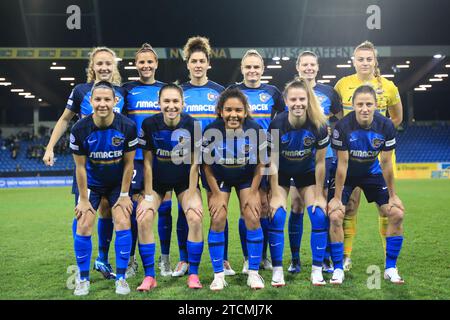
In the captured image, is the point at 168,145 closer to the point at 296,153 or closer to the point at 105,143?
the point at 105,143

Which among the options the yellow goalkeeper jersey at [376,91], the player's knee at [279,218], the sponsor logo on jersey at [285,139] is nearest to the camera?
the player's knee at [279,218]

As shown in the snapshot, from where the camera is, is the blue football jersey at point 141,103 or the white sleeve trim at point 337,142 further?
the blue football jersey at point 141,103

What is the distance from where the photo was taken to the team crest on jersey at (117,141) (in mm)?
4020

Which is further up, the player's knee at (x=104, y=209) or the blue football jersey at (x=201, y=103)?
the blue football jersey at (x=201, y=103)

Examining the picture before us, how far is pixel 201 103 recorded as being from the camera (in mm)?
4707

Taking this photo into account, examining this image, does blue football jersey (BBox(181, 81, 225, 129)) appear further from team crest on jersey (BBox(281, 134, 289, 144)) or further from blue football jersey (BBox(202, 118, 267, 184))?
team crest on jersey (BBox(281, 134, 289, 144))

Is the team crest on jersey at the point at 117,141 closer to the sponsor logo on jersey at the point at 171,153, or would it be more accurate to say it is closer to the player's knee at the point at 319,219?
the sponsor logo on jersey at the point at 171,153

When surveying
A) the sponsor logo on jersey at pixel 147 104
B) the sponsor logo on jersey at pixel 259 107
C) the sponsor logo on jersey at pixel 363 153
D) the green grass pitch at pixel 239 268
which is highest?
the sponsor logo on jersey at pixel 147 104

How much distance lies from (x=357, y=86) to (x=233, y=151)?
1.77 m

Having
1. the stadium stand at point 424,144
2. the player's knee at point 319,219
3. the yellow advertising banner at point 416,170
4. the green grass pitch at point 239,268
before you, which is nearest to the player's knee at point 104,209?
the green grass pitch at point 239,268

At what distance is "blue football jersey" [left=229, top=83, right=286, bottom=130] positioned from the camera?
470 centimetres

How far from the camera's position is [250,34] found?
20.2 m

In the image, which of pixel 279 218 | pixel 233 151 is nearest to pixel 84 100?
pixel 233 151
